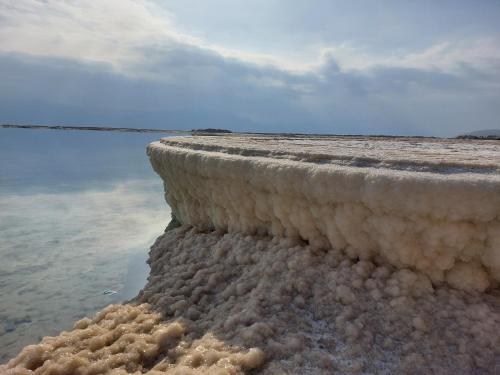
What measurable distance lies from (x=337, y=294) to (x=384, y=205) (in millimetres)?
504

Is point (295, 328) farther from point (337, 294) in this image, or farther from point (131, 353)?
point (131, 353)

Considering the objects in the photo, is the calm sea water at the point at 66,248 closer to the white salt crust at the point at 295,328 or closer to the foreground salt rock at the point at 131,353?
the foreground salt rock at the point at 131,353

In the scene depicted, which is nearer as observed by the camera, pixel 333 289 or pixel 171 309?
pixel 333 289

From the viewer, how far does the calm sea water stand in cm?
354

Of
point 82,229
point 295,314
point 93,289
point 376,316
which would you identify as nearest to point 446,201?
point 376,316

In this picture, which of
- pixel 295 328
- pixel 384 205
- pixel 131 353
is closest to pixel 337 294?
pixel 295 328

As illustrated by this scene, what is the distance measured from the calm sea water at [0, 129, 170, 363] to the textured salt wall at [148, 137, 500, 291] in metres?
2.03

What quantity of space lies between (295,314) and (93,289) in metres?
2.88

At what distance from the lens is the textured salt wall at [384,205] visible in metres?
1.75

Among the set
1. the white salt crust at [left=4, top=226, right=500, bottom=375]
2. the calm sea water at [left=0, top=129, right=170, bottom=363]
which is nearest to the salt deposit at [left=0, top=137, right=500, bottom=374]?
the white salt crust at [left=4, top=226, right=500, bottom=375]

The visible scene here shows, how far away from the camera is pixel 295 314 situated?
1.94 meters

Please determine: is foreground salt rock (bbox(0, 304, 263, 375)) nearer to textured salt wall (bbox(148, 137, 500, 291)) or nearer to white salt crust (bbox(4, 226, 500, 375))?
white salt crust (bbox(4, 226, 500, 375))

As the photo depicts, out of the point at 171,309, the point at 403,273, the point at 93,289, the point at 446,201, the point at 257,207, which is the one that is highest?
the point at 446,201

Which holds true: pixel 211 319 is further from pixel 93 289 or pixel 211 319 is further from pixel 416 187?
pixel 93 289
